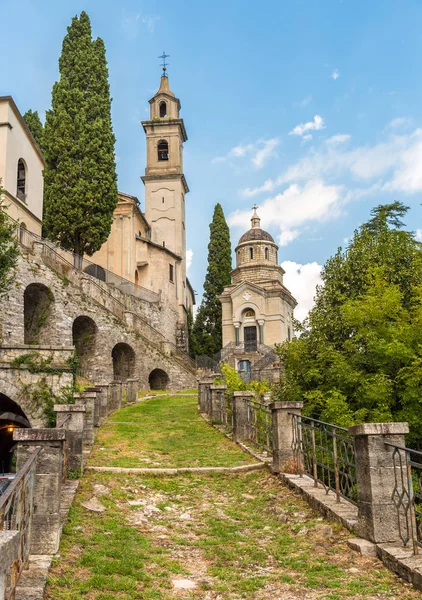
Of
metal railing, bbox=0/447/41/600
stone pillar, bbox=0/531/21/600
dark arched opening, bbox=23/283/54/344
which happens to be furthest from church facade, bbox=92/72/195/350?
stone pillar, bbox=0/531/21/600

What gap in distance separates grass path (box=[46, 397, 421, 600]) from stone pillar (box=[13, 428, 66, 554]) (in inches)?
9.5

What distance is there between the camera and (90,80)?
115 ft

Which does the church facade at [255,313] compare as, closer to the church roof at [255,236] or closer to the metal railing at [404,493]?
the church roof at [255,236]

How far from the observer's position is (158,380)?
34.8m

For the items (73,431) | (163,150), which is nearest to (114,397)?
(73,431)

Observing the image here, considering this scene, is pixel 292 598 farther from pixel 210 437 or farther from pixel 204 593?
pixel 210 437

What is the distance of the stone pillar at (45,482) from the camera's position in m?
5.51

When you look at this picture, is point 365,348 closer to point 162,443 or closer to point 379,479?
point 162,443

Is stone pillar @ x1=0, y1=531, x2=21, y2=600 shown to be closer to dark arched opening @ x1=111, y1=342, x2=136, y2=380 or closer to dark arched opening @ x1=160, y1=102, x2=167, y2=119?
dark arched opening @ x1=111, y1=342, x2=136, y2=380

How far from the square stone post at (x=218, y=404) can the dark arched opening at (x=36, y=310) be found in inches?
557

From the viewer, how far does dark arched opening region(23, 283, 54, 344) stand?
28009mm

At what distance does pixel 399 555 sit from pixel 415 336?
8834 mm

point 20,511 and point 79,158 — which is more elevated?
point 79,158

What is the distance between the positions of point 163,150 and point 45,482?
4840 cm
